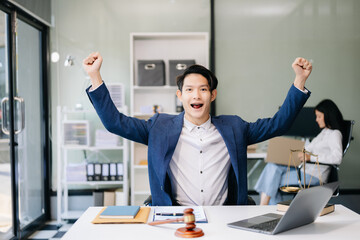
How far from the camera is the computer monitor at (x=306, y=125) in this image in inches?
167

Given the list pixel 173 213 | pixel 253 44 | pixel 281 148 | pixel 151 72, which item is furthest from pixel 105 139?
pixel 173 213

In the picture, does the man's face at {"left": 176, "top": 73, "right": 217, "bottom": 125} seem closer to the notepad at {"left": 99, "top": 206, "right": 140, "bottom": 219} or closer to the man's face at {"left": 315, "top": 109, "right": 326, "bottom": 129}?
the notepad at {"left": 99, "top": 206, "right": 140, "bottom": 219}

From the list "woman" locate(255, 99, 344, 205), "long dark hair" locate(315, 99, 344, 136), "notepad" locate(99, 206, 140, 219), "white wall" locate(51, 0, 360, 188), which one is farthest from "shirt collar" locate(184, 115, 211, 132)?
"white wall" locate(51, 0, 360, 188)

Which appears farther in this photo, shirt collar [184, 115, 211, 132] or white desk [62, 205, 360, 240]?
shirt collar [184, 115, 211, 132]

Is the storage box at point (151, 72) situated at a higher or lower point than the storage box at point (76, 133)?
higher

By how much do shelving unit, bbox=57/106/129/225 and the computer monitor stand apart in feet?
6.25

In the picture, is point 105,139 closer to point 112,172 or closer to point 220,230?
point 112,172

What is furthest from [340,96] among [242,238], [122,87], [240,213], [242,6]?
[242,238]

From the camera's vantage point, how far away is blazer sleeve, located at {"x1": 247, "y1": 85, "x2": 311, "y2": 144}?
6.53ft

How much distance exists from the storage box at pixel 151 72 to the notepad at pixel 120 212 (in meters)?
2.66

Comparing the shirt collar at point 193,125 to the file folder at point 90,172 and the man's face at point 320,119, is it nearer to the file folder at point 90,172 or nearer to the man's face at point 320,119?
the man's face at point 320,119

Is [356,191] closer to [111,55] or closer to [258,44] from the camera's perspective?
[258,44]

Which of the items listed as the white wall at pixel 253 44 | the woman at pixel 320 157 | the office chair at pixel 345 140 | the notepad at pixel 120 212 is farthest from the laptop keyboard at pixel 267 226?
the white wall at pixel 253 44

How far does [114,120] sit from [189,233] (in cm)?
86
